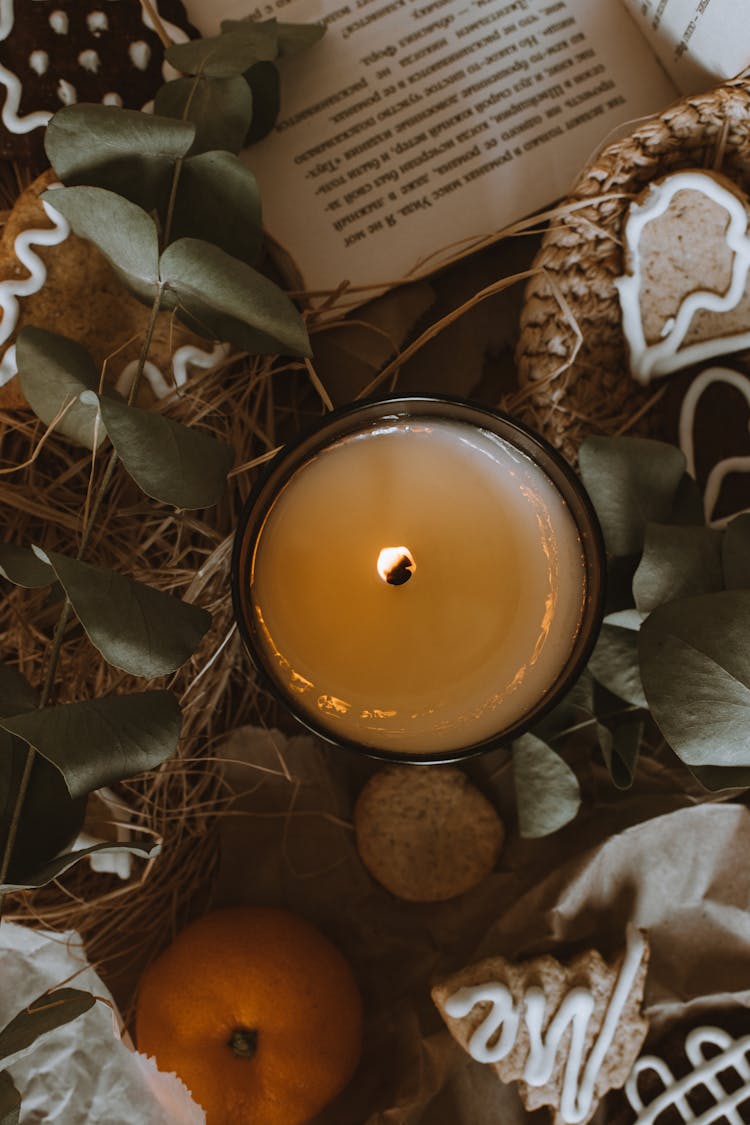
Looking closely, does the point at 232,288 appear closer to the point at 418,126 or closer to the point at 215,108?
the point at 215,108

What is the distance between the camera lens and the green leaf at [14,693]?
611mm

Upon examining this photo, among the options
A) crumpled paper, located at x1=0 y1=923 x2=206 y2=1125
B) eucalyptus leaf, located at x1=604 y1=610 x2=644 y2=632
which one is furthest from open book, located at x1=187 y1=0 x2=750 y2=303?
crumpled paper, located at x1=0 y1=923 x2=206 y2=1125

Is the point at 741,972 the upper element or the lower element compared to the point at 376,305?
lower

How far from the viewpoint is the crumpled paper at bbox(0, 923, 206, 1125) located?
0.75 metres

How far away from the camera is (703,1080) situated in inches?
29.2

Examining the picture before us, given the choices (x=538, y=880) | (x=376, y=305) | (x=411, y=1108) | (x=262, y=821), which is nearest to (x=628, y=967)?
(x=538, y=880)

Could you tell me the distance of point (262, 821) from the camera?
2.62ft

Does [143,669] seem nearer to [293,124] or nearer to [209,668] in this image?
[209,668]

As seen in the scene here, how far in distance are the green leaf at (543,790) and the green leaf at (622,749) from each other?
0.03 metres

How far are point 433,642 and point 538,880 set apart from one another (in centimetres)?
27

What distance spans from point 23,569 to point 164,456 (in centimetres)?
11

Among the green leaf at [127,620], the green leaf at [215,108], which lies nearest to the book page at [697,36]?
the green leaf at [215,108]

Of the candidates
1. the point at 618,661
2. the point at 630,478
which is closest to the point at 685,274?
the point at 630,478

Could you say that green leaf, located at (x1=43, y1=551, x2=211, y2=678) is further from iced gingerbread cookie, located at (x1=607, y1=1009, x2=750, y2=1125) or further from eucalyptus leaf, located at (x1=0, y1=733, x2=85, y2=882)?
iced gingerbread cookie, located at (x1=607, y1=1009, x2=750, y2=1125)
